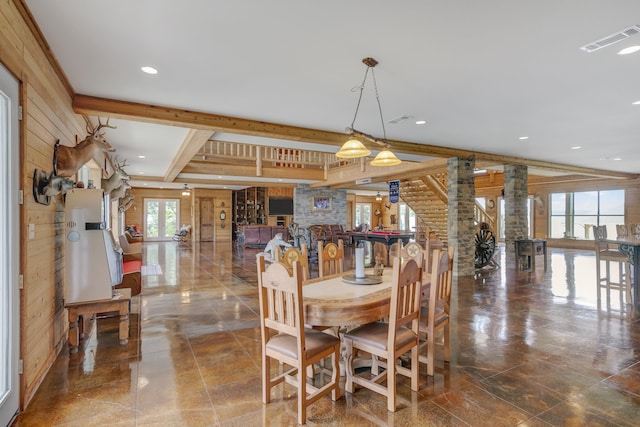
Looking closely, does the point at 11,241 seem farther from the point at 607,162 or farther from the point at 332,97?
the point at 607,162

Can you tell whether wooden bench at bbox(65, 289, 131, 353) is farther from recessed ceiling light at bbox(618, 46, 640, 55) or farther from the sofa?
the sofa

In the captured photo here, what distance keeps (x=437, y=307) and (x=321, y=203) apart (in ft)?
37.5

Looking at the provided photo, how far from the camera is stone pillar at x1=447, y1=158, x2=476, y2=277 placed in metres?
7.22

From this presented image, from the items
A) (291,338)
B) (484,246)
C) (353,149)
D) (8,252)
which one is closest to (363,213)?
(484,246)

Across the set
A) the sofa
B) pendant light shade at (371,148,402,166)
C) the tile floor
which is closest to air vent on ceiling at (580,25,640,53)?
pendant light shade at (371,148,402,166)

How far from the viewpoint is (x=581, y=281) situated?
6.69 metres

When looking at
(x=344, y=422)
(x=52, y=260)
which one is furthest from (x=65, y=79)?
(x=344, y=422)

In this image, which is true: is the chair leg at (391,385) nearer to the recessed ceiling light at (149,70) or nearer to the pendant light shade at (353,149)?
the pendant light shade at (353,149)

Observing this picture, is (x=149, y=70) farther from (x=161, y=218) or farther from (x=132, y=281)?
(x=161, y=218)

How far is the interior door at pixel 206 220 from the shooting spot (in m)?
16.2

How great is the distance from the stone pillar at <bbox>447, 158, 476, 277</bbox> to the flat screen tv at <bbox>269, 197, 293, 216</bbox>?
877 centimetres

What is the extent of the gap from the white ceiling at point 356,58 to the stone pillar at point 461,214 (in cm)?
218

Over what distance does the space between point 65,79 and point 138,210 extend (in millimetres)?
13968

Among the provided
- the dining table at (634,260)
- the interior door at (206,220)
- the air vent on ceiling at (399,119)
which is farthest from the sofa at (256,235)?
the dining table at (634,260)
